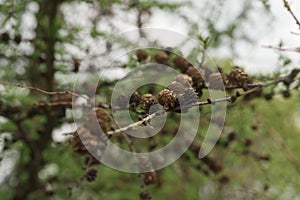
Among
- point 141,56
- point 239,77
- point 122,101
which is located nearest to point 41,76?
point 141,56

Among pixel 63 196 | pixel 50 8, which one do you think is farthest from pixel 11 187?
pixel 50 8

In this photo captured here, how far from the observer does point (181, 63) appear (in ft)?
2.90

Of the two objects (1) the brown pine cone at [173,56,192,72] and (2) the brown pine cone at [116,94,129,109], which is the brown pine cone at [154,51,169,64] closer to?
(1) the brown pine cone at [173,56,192,72]

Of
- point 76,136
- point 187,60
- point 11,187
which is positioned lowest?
point 11,187

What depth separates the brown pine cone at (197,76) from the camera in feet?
2.55

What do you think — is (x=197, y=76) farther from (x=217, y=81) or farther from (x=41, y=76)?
(x=41, y=76)

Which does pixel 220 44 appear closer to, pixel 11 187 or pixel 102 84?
pixel 102 84

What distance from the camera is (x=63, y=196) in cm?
166

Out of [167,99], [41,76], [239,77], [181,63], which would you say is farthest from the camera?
[41,76]

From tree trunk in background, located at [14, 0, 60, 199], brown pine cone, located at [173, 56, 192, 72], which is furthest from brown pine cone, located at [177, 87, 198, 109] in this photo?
tree trunk in background, located at [14, 0, 60, 199]

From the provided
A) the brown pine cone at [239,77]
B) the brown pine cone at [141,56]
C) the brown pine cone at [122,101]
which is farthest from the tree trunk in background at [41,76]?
the brown pine cone at [239,77]

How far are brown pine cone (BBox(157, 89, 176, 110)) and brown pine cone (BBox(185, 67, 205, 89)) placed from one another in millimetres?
164

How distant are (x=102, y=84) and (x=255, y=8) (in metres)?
0.53

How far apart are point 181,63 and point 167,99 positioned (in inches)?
11.3
